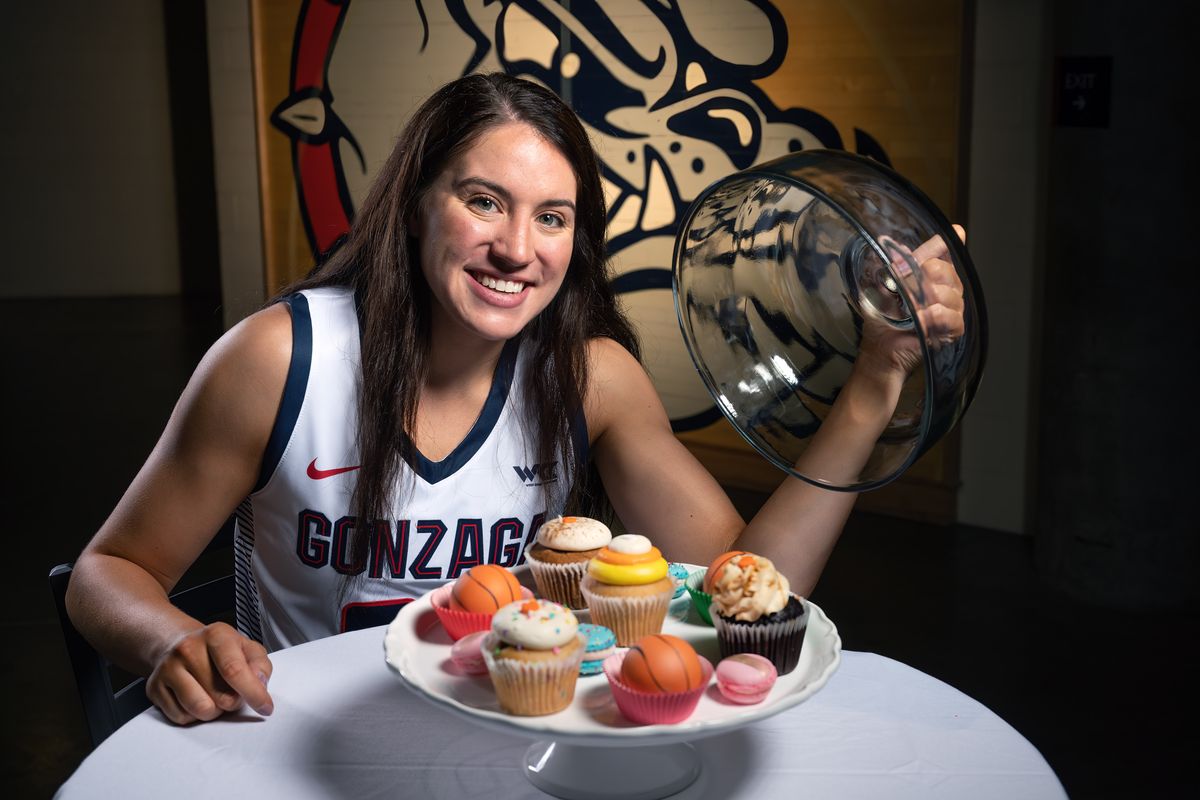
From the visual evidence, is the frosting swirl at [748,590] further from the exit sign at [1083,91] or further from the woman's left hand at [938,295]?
the exit sign at [1083,91]

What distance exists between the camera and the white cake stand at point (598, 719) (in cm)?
117

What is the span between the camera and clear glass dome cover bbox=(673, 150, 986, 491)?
1.12m

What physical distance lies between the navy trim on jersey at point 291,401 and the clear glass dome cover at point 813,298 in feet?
1.96

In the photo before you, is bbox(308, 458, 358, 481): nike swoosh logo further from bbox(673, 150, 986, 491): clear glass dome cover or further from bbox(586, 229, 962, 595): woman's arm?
bbox(673, 150, 986, 491): clear glass dome cover

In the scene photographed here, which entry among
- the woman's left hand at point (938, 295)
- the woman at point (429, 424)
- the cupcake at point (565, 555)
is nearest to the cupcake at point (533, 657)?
the cupcake at point (565, 555)

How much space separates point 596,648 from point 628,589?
8 centimetres

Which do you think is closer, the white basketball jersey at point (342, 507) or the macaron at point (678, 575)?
the macaron at point (678, 575)

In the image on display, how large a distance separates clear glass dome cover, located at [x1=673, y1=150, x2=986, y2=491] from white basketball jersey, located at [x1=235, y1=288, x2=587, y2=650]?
509 mm

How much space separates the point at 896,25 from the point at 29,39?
7795mm

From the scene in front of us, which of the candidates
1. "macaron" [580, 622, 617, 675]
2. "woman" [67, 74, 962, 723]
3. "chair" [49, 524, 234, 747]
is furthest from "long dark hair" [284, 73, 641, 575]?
"macaron" [580, 622, 617, 675]

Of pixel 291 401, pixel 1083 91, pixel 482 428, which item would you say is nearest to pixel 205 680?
pixel 291 401

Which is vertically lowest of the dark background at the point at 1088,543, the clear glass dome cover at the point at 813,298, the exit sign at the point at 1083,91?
the dark background at the point at 1088,543

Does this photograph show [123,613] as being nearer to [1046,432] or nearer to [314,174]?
[1046,432]

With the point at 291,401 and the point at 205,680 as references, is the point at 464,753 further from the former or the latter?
the point at 291,401
